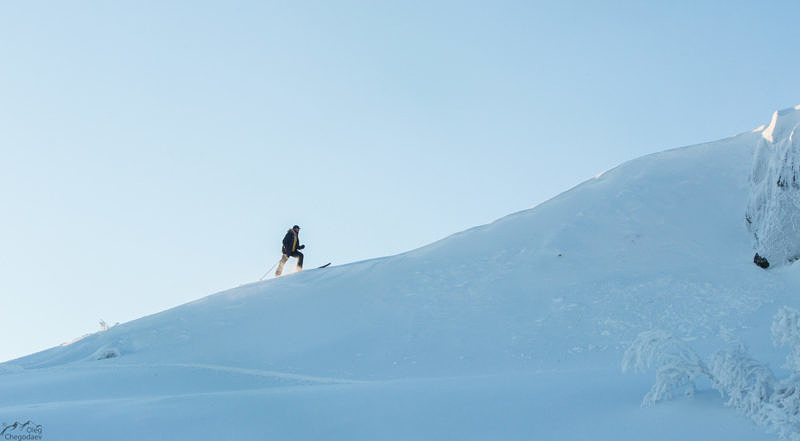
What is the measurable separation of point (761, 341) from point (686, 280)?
251 cm

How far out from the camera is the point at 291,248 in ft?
57.2

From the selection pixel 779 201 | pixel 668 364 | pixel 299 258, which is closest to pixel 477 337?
pixel 668 364

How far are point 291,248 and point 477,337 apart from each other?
27.4 feet

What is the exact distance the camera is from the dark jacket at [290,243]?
57.2 ft

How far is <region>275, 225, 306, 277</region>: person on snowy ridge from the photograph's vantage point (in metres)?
17.5

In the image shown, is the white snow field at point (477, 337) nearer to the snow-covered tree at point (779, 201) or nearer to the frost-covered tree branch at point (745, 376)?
the frost-covered tree branch at point (745, 376)

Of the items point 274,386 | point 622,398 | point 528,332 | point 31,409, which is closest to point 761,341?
point 528,332

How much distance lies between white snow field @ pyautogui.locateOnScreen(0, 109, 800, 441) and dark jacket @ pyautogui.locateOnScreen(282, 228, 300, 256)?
2.41 m

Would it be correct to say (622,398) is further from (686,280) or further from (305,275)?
(305,275)

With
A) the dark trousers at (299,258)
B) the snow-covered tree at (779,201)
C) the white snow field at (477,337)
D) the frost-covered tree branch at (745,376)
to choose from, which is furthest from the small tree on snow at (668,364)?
the dark trousers at (299,258)

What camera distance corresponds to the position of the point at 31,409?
21.4 ft

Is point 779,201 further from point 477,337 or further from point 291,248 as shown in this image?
point 291,248

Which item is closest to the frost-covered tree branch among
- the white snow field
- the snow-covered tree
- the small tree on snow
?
the small tree on snow

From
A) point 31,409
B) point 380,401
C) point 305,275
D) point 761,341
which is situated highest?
point 305,275
